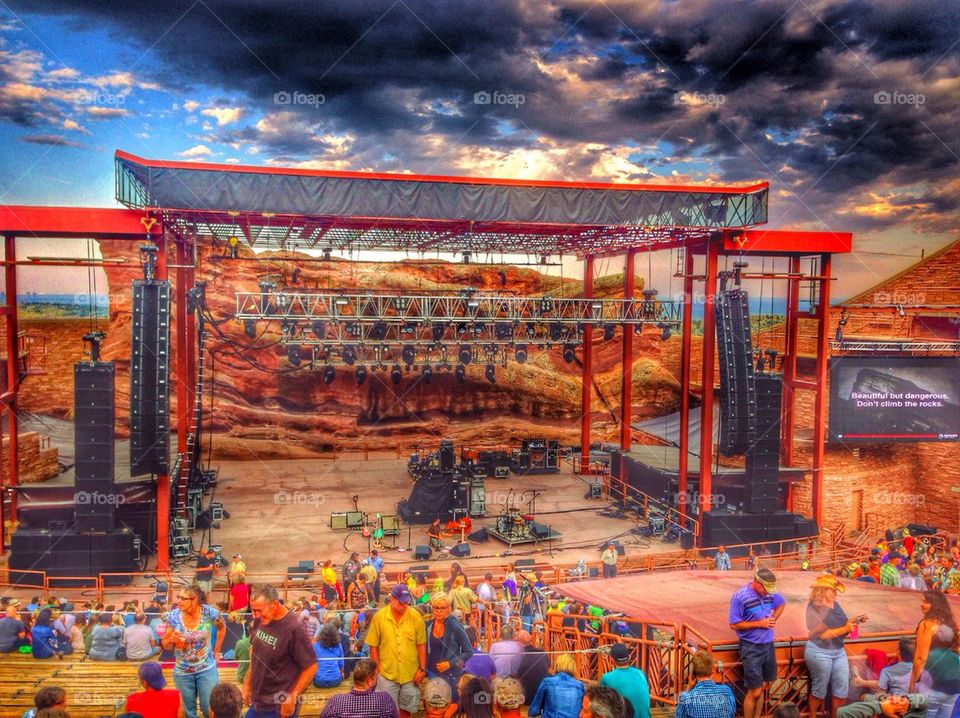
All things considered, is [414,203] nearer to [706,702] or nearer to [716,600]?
[716,600]

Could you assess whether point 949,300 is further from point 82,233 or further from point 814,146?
point 82,233

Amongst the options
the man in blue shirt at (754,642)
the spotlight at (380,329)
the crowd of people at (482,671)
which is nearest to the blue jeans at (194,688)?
the crowd of people at (482,671)

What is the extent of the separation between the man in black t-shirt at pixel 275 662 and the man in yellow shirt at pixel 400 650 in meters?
0.84

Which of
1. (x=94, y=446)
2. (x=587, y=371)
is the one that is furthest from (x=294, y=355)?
(x=587, y=371)

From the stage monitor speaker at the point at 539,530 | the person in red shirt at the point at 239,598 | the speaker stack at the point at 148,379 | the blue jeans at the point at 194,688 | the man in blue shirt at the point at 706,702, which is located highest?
the speaker stack at the point at 148,379

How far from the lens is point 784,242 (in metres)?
18.8

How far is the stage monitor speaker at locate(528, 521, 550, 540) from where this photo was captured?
18.5 meters

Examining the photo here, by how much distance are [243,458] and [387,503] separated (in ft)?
30.6

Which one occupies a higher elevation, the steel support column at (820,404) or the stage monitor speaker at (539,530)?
the steel support column at (820,404)

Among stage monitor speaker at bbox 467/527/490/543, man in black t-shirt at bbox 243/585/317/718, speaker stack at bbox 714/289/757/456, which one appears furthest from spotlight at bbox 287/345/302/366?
man in black t-shirt at bbox 243/585/317/718

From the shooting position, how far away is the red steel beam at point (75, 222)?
1529 cm

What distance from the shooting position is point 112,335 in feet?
103

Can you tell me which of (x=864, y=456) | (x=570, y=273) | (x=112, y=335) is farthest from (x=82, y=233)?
(x=570, y=273)

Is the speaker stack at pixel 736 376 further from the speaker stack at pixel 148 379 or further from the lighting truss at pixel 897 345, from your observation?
the speaker stack at pixel 148 379
